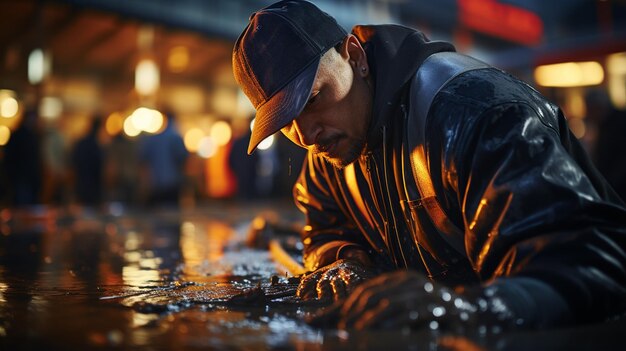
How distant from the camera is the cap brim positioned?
2312mm

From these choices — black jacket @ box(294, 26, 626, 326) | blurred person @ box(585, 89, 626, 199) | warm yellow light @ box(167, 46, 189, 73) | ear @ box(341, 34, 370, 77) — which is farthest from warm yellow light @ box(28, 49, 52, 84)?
ear @ box(341, 34, 370, 77)

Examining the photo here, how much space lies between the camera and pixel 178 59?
1864 cm

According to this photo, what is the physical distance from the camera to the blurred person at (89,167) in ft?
44.1

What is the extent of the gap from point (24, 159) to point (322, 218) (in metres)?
10.6

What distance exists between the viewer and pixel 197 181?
18.5 meters

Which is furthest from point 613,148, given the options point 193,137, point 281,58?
point 193,137

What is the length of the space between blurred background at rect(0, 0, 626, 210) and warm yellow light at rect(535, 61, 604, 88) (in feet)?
0.08

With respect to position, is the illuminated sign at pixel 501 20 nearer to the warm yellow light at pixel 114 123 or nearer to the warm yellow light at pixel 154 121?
the warm yellow light at pixel 154 121

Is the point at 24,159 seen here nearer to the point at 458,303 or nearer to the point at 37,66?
the point at 37,66

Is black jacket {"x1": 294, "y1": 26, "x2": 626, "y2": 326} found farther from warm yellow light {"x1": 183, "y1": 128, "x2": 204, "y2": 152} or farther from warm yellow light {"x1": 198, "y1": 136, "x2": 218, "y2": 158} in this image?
warm yellow light {"x1": 183, "y1": 128, "x2": 204, "y2": 152}

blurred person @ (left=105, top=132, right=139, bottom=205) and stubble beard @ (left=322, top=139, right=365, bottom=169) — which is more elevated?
stubble beard @ (left=322, top=139, right=365, bottom=169)

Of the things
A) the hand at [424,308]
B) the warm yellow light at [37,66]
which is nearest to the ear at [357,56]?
the hand at [424,308]

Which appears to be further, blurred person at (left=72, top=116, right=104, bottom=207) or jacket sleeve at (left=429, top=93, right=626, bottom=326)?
blurred person at (left=72, top=116, right=104, bottom=207)

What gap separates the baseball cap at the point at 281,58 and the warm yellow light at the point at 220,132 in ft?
57.0
